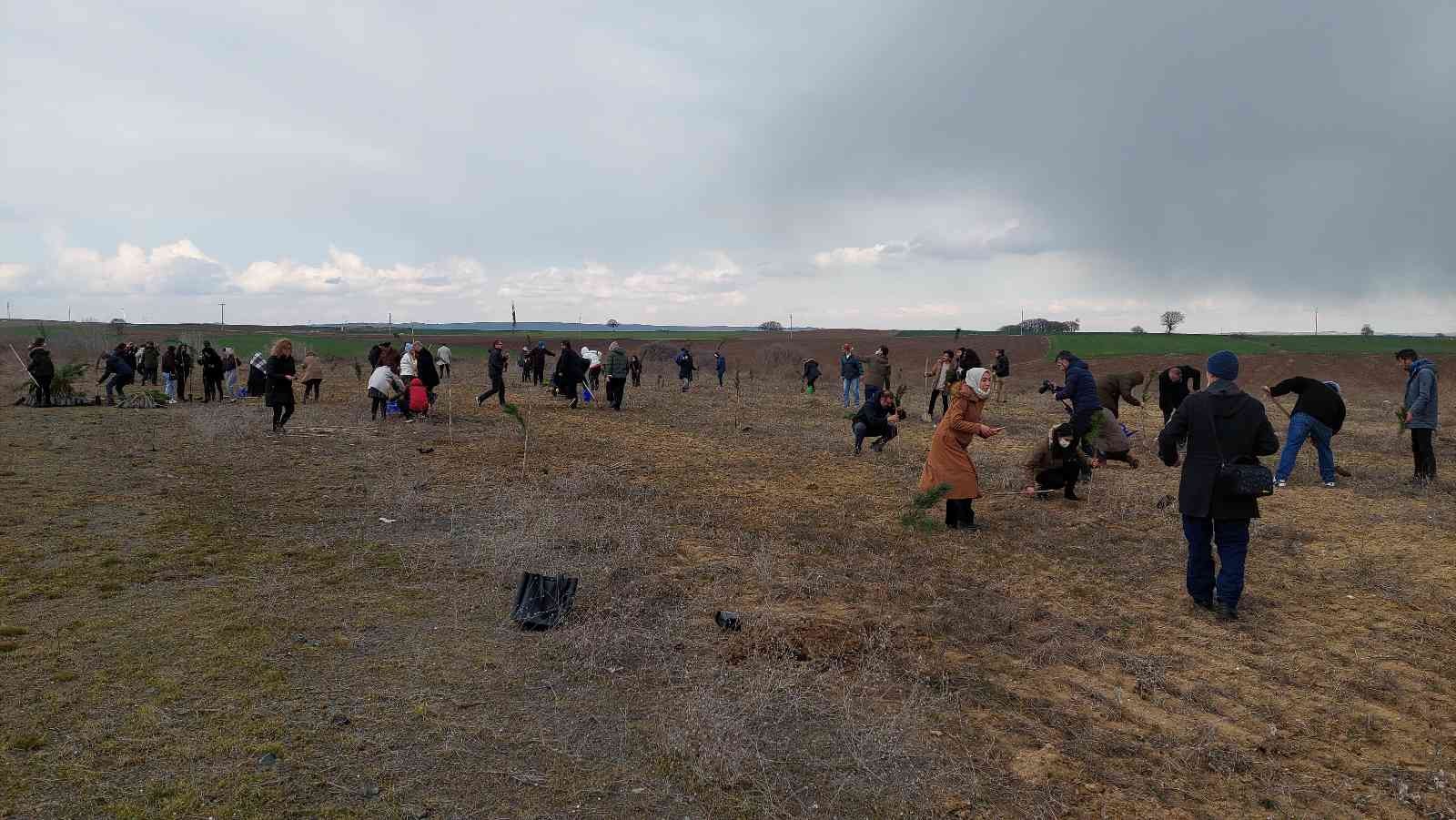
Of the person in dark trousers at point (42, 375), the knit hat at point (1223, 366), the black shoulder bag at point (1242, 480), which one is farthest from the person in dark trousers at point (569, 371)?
the black shoulder bag at point (1242, 480)

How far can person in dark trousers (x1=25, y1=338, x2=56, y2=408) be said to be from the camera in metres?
17.0

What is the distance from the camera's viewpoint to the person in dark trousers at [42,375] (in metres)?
17.0

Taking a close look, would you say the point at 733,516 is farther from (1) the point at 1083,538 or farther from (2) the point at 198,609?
(2) the point at 198,609

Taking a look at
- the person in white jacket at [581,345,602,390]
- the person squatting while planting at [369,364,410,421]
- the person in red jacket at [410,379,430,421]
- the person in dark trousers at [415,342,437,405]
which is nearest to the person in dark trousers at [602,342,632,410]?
the person in white jacket at [581,345,602,390]

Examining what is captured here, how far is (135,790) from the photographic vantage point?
10.5ft

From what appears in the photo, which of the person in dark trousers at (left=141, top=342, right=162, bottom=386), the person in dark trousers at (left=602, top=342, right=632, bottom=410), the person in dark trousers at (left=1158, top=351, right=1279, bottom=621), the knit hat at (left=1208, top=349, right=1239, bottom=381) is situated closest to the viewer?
the person in dark trousers at (left=1158, top=351, right=1279, bottom=621)

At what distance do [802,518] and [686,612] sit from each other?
314cm

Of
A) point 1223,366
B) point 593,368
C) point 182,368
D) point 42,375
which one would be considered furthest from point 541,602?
point 182,368

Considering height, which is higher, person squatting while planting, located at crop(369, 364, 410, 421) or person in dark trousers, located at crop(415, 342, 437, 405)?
person in dark trousers, located at crop(415, 342, 437, 405)

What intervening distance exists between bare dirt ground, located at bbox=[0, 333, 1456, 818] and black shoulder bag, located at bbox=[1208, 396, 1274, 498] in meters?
0.92

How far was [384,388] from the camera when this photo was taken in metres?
15.5

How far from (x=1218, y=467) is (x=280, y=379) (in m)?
12.8

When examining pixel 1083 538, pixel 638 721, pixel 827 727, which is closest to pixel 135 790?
pixel 638 721

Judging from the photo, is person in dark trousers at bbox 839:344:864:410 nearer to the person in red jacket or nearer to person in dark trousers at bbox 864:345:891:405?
person in dark trousers at bbox 864:345:891:405
